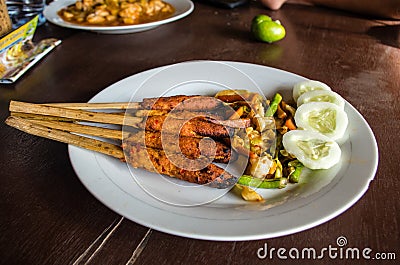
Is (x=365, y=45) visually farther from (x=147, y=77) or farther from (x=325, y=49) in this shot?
(x=147, y=77)

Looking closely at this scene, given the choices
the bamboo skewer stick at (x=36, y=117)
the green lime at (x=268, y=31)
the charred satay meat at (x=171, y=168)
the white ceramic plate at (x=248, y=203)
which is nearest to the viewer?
the white ceramic plate at (x=248, y=203)

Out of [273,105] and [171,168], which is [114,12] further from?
[171,168]

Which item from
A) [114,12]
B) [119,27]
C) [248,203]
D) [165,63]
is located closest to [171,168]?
[248,203]

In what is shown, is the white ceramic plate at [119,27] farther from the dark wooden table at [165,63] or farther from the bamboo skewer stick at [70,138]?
the bamboo skewer stick at [70,138]

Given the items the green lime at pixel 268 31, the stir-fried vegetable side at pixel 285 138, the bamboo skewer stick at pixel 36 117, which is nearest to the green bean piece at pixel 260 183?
the stir-fried vegetable side at pixel 285 138

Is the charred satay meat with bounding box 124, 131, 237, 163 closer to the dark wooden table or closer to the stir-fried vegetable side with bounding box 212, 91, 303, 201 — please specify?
the stir-fried vegetable side with bounding box 212, 91, 303, 201

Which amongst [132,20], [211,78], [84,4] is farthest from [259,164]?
[84,4]
